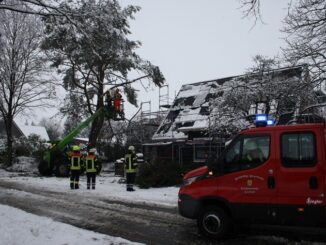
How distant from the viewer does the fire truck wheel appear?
7.87m

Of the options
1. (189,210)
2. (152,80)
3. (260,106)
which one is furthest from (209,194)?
(152,80)

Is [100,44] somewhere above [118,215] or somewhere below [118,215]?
above

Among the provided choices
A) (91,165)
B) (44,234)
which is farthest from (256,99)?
(44,234)

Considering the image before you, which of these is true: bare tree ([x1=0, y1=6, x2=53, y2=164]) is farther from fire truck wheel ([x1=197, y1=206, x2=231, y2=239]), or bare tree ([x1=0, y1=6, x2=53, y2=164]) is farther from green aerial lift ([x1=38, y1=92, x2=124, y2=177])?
fire truck wheel ([x1=197, y1=206, x2=231, y2=239])

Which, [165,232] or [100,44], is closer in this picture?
[165,232]

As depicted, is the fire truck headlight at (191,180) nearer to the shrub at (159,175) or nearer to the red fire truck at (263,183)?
the red fire truck at (263,183)

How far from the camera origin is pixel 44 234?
8023 millimetres

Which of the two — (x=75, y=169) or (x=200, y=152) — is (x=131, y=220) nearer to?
(x=75, y=169)

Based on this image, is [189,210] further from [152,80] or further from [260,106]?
[152,80]

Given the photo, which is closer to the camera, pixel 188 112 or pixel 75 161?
pixel 75 161

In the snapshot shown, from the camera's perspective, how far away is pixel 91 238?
7770mm

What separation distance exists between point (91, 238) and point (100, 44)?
4.65m

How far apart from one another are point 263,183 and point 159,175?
10.3 metres

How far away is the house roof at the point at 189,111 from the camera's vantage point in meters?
26.0
